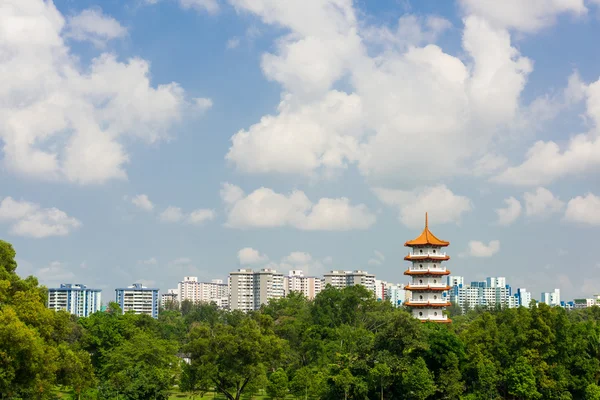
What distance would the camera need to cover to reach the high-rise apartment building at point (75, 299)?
134 m

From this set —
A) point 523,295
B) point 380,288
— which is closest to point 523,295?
point 523,295

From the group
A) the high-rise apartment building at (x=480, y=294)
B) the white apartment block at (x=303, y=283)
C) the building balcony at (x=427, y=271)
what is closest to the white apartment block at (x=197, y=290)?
the white apartment block at (x=303, y=283)

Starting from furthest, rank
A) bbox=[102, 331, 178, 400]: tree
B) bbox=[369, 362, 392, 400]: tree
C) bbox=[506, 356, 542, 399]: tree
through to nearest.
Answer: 1. bbox=[506, 356, 542, 399]: tree
2. bbox=[102, 331, 178, 400]: tree
3. bbox=[369, 362, 392, 400]: tree

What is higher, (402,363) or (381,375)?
(402,363)

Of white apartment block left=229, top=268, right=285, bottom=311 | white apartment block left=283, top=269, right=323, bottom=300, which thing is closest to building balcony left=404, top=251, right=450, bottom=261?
white apartment block left=229, top=268, right=285, bottom=311

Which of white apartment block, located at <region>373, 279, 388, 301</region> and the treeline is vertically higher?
white apartment block, located at <region>373, 279, 388, 301</region>

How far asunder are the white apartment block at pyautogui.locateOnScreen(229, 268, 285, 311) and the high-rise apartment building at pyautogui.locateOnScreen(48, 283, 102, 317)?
29255mm

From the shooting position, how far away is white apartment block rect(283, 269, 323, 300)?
15962cm

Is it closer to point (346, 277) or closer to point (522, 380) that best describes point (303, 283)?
point (346, 277)

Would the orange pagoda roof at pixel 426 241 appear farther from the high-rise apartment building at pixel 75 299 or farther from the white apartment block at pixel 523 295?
the white apartment block at pixel 523 295

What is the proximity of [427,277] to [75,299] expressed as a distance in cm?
10303

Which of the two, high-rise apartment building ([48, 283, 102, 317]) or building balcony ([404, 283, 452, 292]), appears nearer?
building balcony ([404, 283, 452, 292])

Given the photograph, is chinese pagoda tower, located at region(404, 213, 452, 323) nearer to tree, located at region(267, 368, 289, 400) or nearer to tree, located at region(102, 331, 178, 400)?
tree, located at region(267, 368, 289, 400)

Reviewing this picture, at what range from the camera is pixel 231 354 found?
1499 inches
